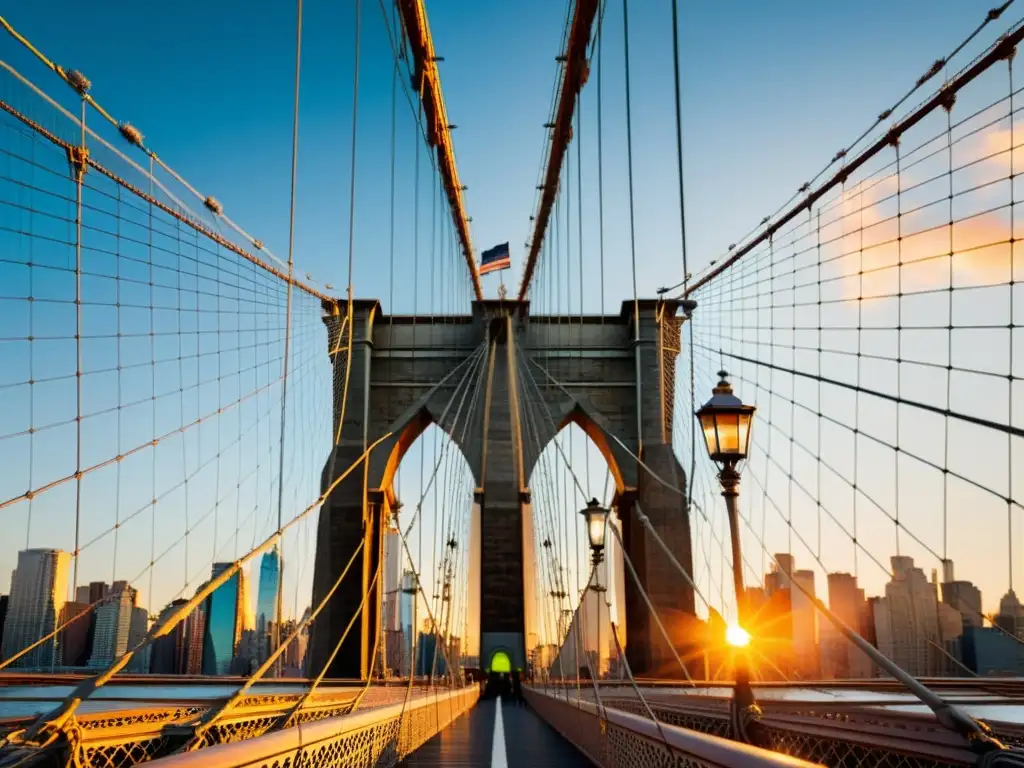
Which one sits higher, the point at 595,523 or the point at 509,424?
the point at 509,424

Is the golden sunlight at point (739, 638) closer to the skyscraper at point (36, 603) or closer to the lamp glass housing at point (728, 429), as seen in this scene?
the lamp glass housing at point (728, 429)

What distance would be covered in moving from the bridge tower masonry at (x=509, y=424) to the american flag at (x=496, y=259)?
1587mm

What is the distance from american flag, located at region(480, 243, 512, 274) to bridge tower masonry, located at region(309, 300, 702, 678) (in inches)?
62.5

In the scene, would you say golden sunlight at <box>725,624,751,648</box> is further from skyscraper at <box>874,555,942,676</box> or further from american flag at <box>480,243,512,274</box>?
american flag at <box>480,243,512,274</box>

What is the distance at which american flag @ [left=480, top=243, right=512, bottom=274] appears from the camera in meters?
24.6

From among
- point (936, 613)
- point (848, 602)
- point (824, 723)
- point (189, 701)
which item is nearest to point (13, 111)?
point (189, 701)

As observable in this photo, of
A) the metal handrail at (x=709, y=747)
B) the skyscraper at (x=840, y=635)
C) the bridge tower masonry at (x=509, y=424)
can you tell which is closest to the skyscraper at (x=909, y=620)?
the skyscraper at (x=840, y=635)

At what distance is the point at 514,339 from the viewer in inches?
914

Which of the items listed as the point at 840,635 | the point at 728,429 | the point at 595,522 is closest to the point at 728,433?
the point at 728,429

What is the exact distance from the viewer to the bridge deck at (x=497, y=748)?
7000 mm

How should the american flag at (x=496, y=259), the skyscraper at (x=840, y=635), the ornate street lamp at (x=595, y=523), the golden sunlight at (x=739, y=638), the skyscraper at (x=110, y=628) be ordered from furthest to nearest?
1. the american flag at (x=496, y=259)
2. the ornate street lamp at (x=595, y=523)
3. the skyscraper at (x=110, y=628)
4. the skyscraper at (x=840, y=635)
5. the golden sunlight at (x=739, y=638)

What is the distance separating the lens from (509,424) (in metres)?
22.9

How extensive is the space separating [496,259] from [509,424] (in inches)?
181

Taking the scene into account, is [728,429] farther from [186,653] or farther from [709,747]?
[186,653]
